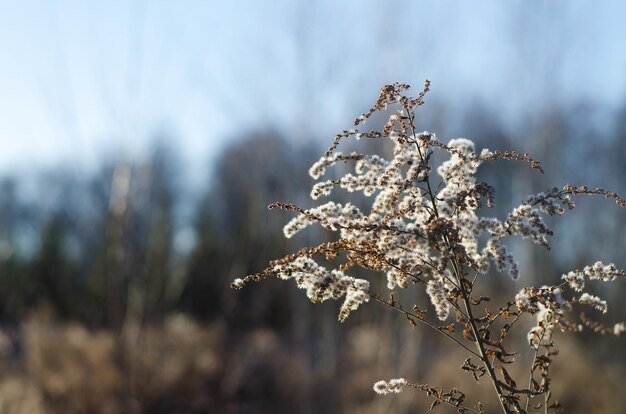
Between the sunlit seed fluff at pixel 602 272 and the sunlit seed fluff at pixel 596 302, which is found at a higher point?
the sunlit seed fluff at pixel 602 272

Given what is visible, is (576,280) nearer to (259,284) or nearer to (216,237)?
(259,284)

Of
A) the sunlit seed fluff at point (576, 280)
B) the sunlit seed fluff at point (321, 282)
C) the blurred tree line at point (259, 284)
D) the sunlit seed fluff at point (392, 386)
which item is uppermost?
the blurred tree line at point (259, 284)

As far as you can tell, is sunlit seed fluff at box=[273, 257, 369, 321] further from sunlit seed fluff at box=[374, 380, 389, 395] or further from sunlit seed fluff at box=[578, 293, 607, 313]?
sunlit seed fluff at box=[578, 293, 607, 313]

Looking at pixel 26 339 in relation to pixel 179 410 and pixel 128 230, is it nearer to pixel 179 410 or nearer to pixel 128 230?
pixel 179 410

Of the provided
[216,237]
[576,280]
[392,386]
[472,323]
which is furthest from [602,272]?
[216,237]

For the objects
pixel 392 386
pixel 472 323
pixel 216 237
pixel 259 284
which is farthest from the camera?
pixel 216 237

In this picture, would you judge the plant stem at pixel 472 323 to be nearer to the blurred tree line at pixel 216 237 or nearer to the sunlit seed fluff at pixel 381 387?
the sunlit seed fluff at pixel 381 387

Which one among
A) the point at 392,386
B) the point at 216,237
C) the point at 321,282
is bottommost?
the point at 392,386

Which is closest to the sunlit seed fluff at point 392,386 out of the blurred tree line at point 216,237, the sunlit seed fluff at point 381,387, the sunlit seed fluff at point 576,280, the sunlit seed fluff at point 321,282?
the sunlit seed fluff at point 381,387

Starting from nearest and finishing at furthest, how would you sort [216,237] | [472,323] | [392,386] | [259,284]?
[472,323] → [392,386] → [259,284] → [216,237]

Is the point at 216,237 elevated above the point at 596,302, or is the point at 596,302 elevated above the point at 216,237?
the point at 216,237

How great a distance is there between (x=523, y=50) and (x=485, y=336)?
12.0m

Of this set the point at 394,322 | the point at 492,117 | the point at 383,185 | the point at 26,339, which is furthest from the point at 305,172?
the point at 492,117

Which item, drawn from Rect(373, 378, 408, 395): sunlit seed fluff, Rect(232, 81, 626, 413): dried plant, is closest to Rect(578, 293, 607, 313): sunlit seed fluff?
Rect(232, 81, 626, 413): dried plant
